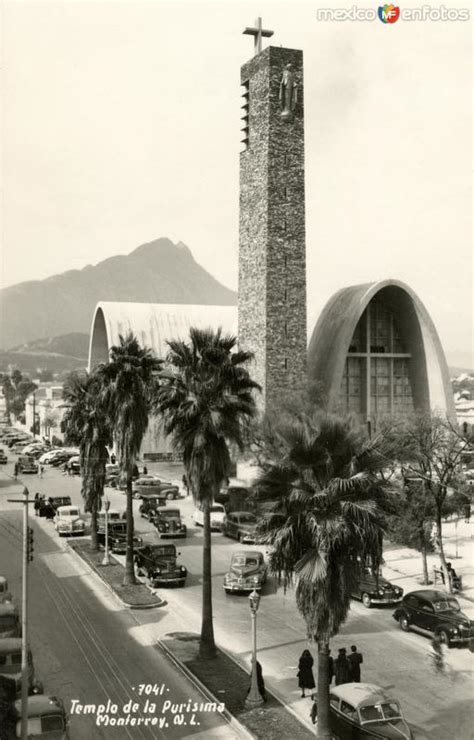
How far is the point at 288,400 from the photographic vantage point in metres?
49.7

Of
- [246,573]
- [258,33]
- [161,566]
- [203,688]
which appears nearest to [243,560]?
[246,573]

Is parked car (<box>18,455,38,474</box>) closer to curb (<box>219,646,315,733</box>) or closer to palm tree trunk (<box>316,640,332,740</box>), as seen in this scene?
curb (<box>219,646,315,733</box>)

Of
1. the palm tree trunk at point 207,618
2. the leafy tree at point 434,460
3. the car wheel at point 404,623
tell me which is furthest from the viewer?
the leafy tree at point 434,460

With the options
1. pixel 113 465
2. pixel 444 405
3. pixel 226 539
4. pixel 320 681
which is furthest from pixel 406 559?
pixel 113 465

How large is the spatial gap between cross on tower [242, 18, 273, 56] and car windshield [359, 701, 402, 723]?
46.5m

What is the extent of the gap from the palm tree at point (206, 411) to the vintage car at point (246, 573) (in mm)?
7214

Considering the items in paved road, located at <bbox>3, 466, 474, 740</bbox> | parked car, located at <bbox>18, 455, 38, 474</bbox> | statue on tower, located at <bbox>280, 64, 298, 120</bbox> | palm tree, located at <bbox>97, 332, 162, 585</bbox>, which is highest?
statue on tower, located at <bbox>280, 64, 298, 120</bbox>

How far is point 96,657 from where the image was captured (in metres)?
22.8

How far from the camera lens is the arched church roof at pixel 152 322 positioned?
79.1 m

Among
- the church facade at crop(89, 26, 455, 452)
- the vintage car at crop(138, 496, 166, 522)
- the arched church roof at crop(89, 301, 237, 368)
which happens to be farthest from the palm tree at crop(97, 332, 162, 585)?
the arched church roof at crop(89, 301, 237, 368)

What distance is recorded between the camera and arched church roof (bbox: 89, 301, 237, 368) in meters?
79.1

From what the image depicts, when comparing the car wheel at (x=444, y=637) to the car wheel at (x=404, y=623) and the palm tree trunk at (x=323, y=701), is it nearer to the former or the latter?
the car wheel at (x=404, y=623)

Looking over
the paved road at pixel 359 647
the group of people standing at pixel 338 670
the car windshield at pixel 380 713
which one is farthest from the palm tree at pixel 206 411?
the car windshield at pixel 380 713

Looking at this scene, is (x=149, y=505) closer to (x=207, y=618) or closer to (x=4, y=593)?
(x=4, y=593)
